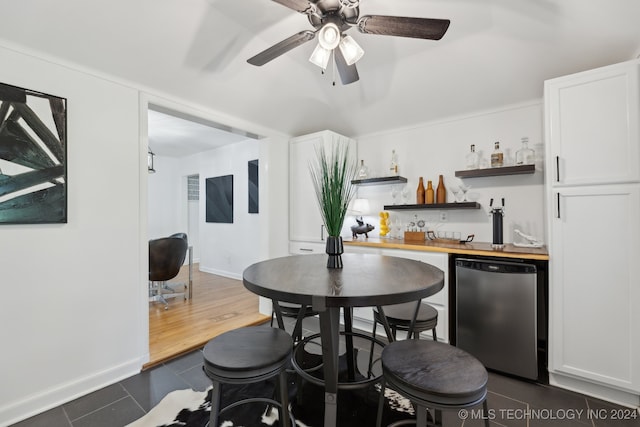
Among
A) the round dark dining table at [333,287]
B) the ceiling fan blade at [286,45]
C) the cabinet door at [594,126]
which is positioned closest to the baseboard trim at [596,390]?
the cabinet door at [594,126]

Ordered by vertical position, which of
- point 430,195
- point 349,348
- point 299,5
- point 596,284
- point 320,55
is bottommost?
point 349,348

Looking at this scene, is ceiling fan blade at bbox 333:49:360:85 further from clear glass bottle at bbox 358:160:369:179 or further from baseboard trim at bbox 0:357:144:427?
baseboard trim at bbox 0:357:144:427

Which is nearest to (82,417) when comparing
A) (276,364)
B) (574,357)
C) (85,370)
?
(85,370)

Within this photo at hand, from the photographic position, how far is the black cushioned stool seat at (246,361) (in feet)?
3.85

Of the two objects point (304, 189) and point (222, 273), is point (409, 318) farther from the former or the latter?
point (222, 273)

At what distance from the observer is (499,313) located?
217 centimetres

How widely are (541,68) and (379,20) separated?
1.75 metres

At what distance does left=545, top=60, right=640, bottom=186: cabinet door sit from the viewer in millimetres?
1804

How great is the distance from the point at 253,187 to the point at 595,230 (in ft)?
14.4

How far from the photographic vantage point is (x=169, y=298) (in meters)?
4.07

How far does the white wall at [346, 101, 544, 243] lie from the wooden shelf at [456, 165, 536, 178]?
8.6 inches

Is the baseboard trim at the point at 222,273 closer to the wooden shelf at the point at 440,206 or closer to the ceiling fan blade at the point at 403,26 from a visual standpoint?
the wooden shelf at the point at 440,206

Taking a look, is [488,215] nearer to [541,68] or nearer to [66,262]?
[541,68]

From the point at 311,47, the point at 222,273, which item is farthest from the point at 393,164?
the point at 222,273
